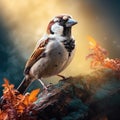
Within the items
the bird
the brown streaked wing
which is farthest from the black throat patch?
the brown streaked wing

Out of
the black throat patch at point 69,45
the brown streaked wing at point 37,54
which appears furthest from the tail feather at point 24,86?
the black throat patch at point 69,45

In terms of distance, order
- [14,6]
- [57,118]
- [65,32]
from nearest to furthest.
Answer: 1. [57,118]
2. [65,32]
3. [14,6]

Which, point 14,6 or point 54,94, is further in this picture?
point 14,6

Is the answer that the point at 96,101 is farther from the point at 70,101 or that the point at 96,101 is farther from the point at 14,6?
the point at 14,6

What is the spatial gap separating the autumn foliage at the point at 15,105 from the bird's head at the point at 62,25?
54cm

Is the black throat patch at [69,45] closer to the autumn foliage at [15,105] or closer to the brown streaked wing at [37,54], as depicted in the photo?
the brown streaked wing at [37,54]

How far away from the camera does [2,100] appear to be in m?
2.71

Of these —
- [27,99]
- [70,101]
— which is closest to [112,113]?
[70,101]

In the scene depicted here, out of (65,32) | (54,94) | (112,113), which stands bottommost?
(112,113)

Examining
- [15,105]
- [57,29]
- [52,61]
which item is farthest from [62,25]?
[15,105]

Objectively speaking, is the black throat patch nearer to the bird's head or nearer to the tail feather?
the bird's head

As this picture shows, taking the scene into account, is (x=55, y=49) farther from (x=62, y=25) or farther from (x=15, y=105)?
(x=15, y=105)

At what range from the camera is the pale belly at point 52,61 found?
2814mm

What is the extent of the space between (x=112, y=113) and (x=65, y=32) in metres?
0.68
